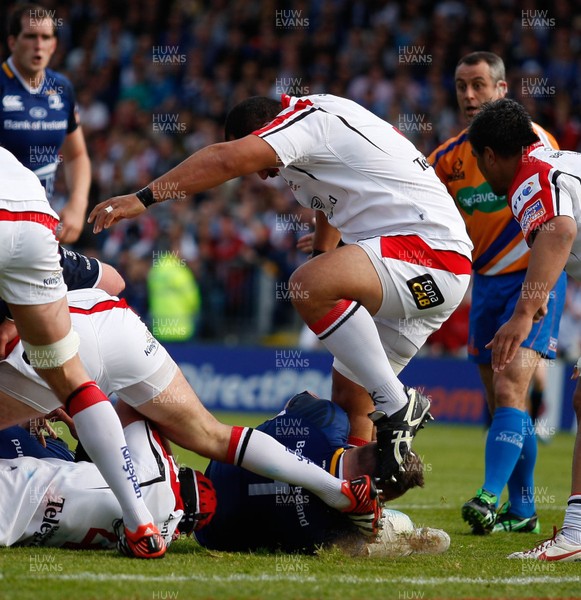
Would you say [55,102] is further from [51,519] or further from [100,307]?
[51,519]


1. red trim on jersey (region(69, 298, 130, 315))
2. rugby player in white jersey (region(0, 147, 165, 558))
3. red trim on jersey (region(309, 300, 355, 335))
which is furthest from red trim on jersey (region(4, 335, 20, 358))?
red trim on jersey (region(309, 300, 355, 335))

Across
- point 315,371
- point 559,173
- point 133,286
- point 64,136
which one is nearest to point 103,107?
point 133,286

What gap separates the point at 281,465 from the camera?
15.4 ft

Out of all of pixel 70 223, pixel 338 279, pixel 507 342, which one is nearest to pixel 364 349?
pixel 338 279

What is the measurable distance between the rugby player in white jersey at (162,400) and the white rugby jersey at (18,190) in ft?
2.38

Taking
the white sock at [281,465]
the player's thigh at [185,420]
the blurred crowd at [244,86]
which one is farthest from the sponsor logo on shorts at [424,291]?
the blurred crowd at [244,86]

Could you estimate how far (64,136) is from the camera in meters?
8.00

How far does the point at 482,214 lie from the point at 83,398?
11.0 feet

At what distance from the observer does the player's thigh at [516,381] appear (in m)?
6.25

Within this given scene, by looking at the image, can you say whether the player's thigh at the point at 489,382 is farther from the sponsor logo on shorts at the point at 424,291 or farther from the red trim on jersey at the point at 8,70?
the red trim on jersey at the point at 8,70

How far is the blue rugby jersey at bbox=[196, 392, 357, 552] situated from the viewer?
4.80 m

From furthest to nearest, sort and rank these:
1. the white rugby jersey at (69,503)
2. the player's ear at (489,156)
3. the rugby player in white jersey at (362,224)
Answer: the player's ear at (489,156) < the rugby player in white jersey at (362,224) < the white rugby jersey at (69,503)

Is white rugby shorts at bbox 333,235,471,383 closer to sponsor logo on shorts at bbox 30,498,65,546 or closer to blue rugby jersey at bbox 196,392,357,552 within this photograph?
blue rugby jersey at bbox 196,392,357,552

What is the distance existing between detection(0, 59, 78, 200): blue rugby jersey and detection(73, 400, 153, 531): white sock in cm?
371
